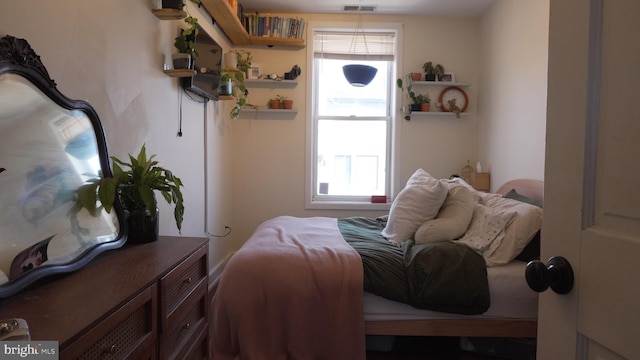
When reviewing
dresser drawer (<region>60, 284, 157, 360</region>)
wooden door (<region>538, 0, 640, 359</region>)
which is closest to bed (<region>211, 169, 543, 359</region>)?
dresser drawer (<region>60, 284, 157, 360</region>)

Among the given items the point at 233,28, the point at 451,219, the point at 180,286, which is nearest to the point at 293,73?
the point at 233,28

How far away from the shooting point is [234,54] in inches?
110

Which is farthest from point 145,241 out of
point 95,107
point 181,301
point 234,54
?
point 234,54

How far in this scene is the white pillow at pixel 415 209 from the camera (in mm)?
2064

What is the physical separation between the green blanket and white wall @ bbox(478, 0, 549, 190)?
4.40 ft

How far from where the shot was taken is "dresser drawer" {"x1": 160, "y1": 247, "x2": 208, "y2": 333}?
111cm

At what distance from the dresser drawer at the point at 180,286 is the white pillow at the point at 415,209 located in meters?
1.16

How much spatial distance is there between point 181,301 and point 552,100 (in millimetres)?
1310

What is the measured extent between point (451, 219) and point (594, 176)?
1.49 meters

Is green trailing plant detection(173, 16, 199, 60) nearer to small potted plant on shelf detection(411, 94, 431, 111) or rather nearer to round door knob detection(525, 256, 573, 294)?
round door knob detection(525, 256, 573, 294)

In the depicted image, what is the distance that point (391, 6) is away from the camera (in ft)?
11.1

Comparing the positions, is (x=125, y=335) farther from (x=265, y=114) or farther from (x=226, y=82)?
(x=265, y=114)

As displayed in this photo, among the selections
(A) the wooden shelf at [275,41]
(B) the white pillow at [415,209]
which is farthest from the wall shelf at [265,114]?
(B) the white pillow at [415,209]

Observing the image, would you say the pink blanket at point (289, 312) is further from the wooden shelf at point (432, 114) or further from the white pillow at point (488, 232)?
the wooden shelf at point (432, 114)
